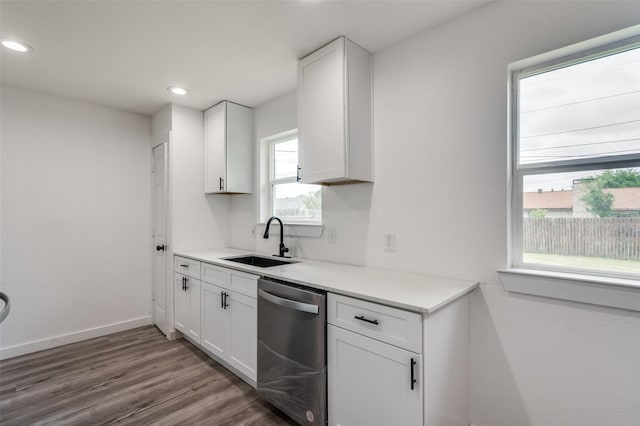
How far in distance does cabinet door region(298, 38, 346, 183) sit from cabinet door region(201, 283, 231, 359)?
1.28m

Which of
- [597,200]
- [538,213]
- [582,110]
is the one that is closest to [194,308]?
[538,213]

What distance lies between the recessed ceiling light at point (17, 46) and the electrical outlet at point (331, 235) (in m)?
2.59

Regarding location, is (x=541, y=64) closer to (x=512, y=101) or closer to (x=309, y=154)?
(x=512, y=101)

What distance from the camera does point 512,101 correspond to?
5.51ft

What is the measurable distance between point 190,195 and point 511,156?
306 cm

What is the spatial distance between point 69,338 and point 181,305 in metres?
1.21

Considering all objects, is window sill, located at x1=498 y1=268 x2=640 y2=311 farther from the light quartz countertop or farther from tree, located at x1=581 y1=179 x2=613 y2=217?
tree, located at x1=581 y1=179 x2=613 y2=217

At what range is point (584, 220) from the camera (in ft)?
4.87

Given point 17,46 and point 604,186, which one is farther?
point 17,46

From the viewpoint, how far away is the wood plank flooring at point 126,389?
6.40 ft

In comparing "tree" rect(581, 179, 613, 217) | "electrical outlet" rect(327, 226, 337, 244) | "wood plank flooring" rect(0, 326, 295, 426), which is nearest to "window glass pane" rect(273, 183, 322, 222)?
"electrical outlet" rect(327, 226, 337, 244)

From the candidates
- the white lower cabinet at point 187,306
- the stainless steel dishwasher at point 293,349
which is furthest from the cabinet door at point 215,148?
the stainless steel dishwasher at point 293,349

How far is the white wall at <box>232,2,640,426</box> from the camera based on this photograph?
137 cm

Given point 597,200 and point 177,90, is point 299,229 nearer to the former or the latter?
point 177,90
